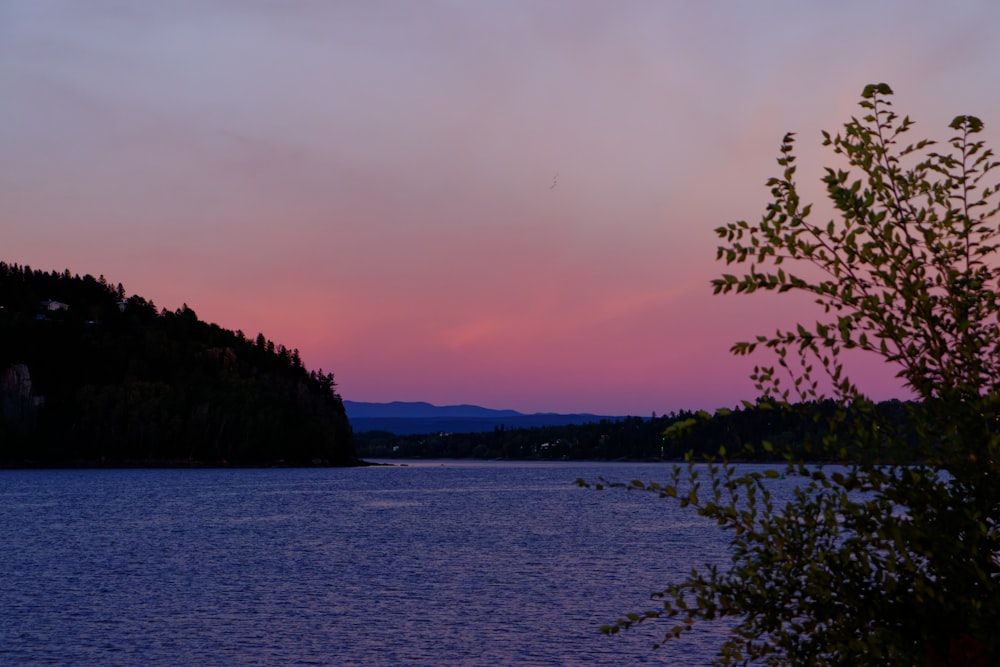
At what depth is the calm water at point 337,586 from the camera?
42656 mm

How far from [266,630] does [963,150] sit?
44289 mm

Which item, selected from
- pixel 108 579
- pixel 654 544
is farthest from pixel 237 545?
pixel 654 544

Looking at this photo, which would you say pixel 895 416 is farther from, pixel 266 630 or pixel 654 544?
pixel 654 544

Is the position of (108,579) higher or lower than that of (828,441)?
lower

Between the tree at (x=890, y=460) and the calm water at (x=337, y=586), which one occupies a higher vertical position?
the tree at (x=890, y=460)

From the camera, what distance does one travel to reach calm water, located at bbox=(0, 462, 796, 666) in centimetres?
4266

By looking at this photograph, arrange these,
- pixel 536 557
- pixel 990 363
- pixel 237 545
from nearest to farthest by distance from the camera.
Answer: pixel 990 363 < pixel 536 557 < pixel 237 545

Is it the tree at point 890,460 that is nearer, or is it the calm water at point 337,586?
the tree at point 890,460

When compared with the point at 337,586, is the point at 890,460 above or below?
above

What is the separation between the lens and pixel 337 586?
2488 inches

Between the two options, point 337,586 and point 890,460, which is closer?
point 890,460

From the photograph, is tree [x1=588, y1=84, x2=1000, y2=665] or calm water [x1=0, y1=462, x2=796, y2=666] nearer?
tree [x1=588, y1=84, x2=1000, y2=665]

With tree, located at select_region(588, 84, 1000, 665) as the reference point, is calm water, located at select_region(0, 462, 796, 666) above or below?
below

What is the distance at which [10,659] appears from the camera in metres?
40.2
